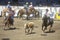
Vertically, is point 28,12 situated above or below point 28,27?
above

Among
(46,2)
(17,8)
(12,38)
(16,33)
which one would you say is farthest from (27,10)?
(12,38)

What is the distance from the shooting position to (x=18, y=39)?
15539 millimetres

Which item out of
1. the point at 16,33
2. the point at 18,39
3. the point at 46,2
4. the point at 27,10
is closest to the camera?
the point at 18,39

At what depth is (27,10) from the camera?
2605cm

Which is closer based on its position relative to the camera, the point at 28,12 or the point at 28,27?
the point at 28,27

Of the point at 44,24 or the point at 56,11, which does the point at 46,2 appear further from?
the point at 44,24

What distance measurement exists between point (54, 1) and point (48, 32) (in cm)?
1499

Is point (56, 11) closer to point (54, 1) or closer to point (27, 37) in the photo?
point (54, 1)

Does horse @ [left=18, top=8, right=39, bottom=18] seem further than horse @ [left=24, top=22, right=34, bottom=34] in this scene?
Yes

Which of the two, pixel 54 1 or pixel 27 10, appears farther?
pixel 54 1

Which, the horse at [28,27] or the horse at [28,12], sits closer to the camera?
the horse at [28,27]

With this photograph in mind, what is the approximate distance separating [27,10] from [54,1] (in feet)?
24.6

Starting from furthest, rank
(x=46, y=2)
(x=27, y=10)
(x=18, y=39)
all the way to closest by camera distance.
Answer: (x=46, y=2) < (x=27, y=10) < (x=18, y=39)

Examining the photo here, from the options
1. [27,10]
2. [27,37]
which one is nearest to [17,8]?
[27,10]
